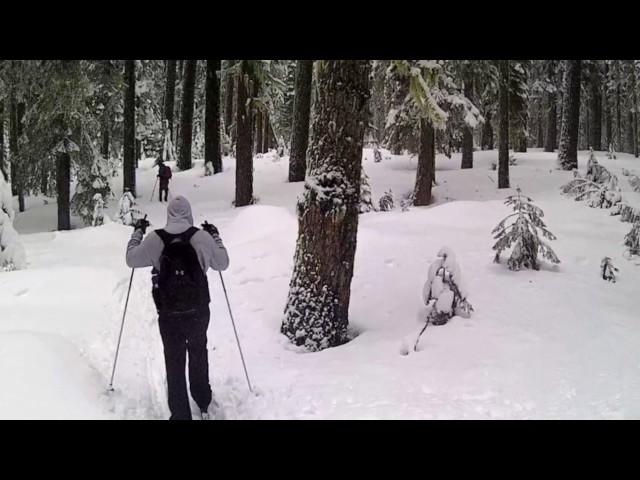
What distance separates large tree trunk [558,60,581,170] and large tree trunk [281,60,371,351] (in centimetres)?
1321

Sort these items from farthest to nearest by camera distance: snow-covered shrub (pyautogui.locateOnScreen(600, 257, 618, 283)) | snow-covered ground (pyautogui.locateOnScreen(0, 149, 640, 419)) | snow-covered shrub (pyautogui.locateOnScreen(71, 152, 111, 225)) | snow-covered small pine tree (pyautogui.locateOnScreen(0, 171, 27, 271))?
snow-covered shrub (pyautogui.locateOnScreen(71, 152, 111, 225))
snow-covered small pine tree (pyautogui.locateOnScreen(0, 171, 27, 271))
snow-covered shrub (pyautogui.locateOnScreen(600, 257, 618, 283))
snow-covered ground (pyautogui.locateOnScreen(0, 149, 640, 419))

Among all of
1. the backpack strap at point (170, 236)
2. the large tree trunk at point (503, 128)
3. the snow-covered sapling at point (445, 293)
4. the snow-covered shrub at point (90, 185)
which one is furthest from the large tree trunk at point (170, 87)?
the backpack strap at point (170, 236)

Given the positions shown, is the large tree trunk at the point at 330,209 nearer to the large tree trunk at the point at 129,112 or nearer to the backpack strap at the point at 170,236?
the backpack strap at the point at 170,236

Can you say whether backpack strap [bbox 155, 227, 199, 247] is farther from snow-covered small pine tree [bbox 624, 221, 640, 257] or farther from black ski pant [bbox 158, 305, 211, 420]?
snow-covered small pine tree [bbox 624, 221, 640, 257]

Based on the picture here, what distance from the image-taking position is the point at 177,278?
4219mm

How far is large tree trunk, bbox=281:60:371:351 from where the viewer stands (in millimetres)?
5828

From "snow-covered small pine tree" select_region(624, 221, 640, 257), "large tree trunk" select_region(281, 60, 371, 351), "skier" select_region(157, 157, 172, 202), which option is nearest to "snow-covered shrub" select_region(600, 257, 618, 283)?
"snow-covered small pine tree" select_region(624, 221, 640, 257)

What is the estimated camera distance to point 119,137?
893 inches

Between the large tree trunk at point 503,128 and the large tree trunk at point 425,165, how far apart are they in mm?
2414

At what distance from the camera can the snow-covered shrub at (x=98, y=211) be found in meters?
14.8

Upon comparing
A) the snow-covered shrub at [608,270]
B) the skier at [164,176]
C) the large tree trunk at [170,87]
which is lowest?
the snow-covered shrub at [608,270]
